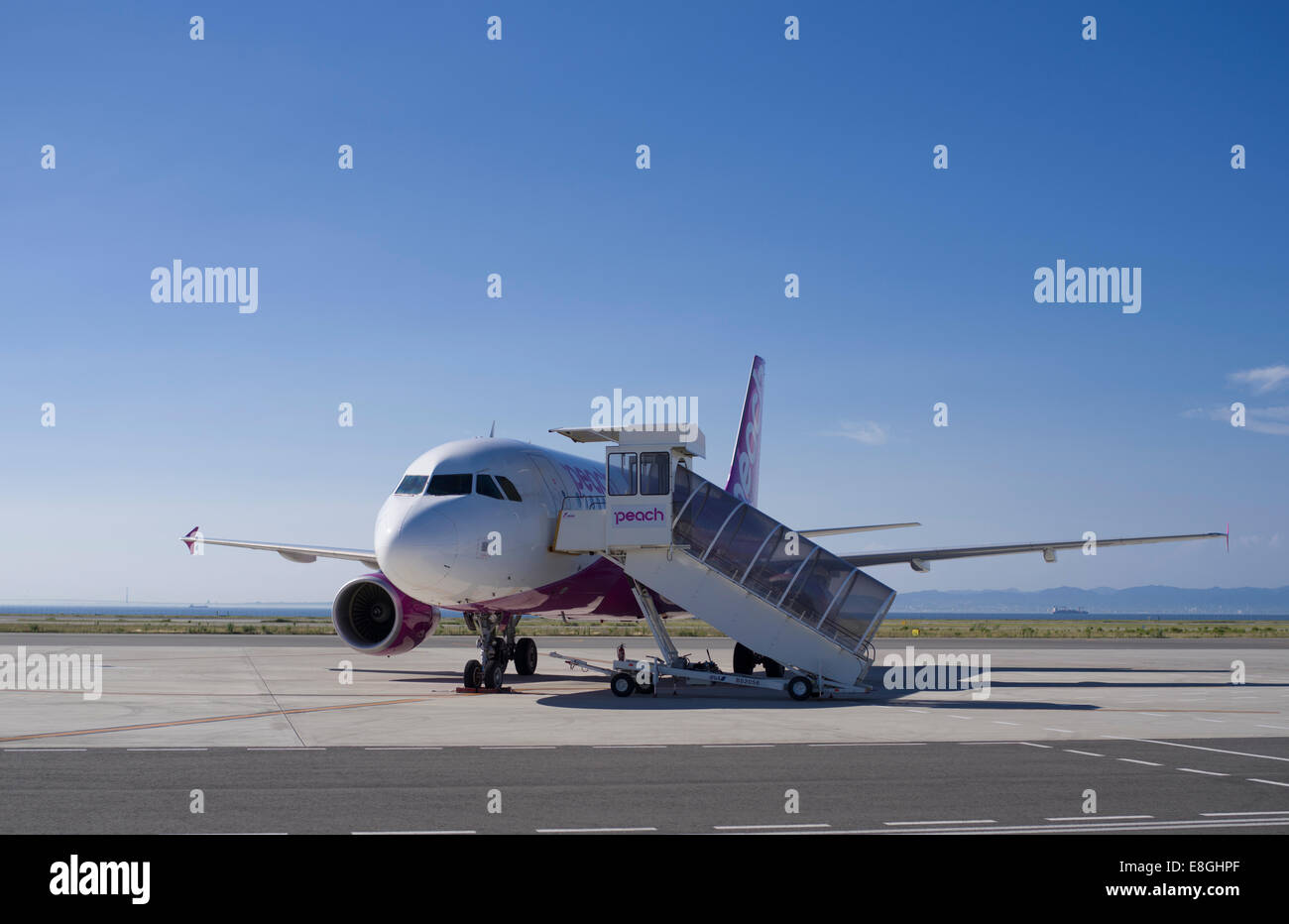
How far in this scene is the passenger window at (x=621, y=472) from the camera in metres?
20.6

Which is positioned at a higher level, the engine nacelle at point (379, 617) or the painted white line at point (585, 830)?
the engine nacelle at point (379, 617)

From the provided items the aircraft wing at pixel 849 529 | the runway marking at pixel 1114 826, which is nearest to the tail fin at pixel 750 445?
the aircraft wing at pixel 849 529

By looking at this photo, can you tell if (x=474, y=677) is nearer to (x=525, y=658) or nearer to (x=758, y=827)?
(x=525, y=658)

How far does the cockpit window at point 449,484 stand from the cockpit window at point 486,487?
0.15 m

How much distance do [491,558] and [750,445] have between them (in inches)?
689

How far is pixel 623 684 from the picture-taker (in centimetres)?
2006

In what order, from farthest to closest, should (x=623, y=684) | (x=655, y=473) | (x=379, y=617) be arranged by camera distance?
(x=379, y=617) < (x=655, y=473) < (x=623, y=684)

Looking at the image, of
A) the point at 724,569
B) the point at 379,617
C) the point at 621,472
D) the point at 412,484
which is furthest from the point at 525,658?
the point at 724,569

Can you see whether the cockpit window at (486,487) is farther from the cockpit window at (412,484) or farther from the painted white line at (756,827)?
the painted white line at (756,827)

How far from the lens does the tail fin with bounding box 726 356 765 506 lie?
111 feet

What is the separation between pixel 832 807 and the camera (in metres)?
9.09

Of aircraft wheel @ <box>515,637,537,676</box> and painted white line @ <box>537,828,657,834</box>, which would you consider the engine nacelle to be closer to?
aircraft wheel @ <box>515,637,537,676</box>
